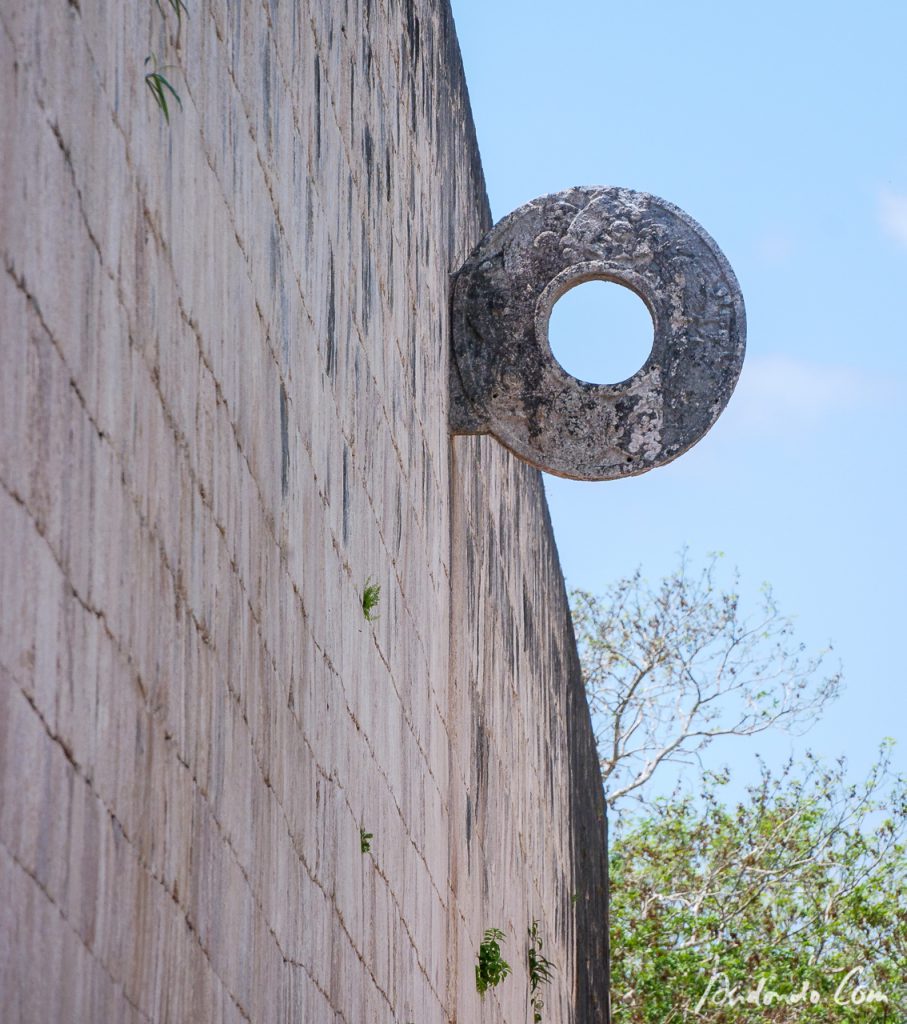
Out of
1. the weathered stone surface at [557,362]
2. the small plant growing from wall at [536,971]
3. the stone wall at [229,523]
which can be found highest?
the weathered stone surface at [557,362]

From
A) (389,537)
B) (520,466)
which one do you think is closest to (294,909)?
(389,537)

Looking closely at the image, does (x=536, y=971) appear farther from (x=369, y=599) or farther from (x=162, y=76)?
(x=162, y=76)

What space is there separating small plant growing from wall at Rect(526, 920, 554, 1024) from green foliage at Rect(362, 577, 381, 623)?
3974 mm

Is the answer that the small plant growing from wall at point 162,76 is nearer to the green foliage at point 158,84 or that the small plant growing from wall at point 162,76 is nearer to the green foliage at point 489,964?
the green foliage at point 158,84

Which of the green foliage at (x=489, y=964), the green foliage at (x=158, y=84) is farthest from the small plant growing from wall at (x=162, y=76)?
the green foliage at (x=489, y=964)

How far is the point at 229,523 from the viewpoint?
2.70m

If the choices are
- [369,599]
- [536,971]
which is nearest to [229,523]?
[369,599]

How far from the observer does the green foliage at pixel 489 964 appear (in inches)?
239

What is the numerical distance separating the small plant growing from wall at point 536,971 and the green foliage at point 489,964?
133cm

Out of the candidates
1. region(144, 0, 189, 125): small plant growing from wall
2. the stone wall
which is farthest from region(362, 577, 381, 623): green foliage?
region(144, 0, 189, 125): small plant growing from wall

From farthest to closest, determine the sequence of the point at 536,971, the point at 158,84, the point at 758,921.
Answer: the point at 758,921 < the point at 536,971 < the point at 158,84

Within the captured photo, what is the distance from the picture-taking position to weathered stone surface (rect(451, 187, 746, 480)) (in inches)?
224

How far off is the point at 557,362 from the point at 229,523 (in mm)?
3241

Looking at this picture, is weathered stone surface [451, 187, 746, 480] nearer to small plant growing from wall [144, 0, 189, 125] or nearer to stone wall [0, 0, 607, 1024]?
stone wall [0, 0, 607, 1024]
